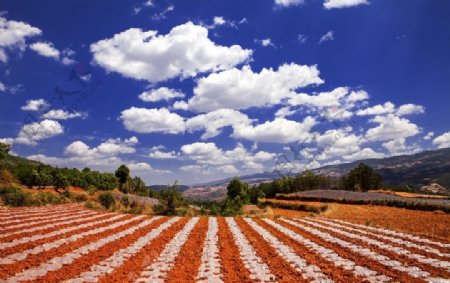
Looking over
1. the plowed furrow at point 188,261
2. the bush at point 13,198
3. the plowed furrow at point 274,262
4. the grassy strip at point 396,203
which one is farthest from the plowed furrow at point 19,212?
the grassy strip at point 396,203

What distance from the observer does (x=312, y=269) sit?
36.5 ft

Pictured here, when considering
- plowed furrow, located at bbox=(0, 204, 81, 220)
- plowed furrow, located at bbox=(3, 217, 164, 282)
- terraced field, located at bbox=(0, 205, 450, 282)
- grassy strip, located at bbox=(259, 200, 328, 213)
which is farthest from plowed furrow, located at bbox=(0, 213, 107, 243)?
grassy strip, located at bbox=(259, 200, 328, 213)

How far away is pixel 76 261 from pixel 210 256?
4486mm

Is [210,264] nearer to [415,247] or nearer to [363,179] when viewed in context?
[415,247]

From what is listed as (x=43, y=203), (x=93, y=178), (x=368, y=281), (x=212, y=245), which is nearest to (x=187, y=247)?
(x=212, y=245)

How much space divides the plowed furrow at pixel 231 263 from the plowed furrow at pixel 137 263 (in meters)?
2.37

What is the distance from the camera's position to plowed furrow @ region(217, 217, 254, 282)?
33.3ft

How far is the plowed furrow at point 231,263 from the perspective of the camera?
1016 cm

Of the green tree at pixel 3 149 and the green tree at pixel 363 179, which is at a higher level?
the green tree at pixel 3 149

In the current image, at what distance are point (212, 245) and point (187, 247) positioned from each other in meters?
1.26

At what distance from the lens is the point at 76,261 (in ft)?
37.2

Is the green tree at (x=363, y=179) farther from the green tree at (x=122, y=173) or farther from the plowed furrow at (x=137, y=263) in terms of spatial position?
the plowed furrow at (x=137, y=263)

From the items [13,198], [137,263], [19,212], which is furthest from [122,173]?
[137,263]

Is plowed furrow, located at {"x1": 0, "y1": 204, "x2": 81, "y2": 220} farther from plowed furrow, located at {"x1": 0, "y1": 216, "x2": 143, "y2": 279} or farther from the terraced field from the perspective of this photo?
plowed furrow, located at {"x1": 0, "y1": 216, "x2": 143, "y2": 279}
